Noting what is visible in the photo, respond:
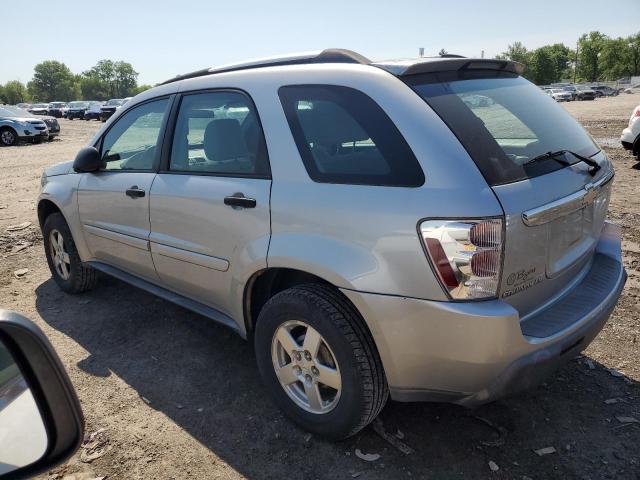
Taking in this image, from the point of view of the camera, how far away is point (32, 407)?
3.87 ft

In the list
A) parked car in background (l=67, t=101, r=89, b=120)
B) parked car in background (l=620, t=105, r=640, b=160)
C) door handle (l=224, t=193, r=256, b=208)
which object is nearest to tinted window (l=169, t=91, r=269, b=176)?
door handle (l=224, t=193, r=256, b=208)

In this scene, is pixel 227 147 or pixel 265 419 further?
pixel 227 147

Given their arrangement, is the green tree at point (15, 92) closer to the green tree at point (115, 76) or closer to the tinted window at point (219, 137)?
the green tree at point (115, 76)

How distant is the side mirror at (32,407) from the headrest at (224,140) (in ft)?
5.97

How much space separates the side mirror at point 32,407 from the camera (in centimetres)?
112

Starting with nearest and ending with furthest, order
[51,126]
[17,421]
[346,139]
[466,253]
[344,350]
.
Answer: [17,421], [466,253], [344,350], [346,139], [51,126]

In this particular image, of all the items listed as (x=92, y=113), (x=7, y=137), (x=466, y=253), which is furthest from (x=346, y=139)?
(x=92, y=113)

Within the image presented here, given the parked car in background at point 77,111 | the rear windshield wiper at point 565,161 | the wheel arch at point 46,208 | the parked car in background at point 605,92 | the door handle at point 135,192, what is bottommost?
the parked car in background at point 605,92

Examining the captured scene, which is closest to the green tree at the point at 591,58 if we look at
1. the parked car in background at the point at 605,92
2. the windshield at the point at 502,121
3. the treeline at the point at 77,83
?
the parked car in background at the point at 605,92

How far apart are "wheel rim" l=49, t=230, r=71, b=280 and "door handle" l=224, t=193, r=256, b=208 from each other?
2447mm

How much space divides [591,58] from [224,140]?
436ft

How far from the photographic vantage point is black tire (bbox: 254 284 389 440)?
2248 mm

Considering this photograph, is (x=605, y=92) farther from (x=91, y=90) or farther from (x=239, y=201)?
(x=91, y=90)

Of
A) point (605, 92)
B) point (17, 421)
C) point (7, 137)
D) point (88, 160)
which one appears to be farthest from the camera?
point (605, 92)
